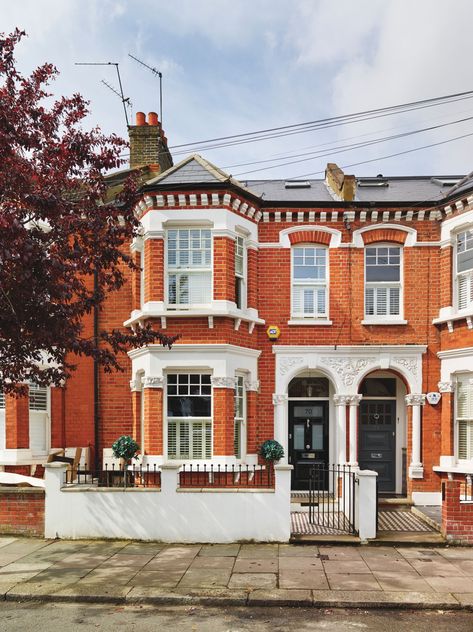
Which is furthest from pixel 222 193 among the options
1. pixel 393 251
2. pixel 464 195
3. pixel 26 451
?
pixel 26 451

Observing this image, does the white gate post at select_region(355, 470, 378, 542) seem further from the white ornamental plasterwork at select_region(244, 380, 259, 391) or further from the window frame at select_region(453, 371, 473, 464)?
the white ornamental plasterwork at select_region(244, 380, 259, 391)

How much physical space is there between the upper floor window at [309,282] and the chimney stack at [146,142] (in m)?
4.65

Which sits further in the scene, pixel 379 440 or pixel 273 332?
pixel 379 440

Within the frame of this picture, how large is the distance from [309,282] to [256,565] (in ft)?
22.9

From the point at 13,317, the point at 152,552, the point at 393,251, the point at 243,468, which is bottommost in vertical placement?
the point at 152,552

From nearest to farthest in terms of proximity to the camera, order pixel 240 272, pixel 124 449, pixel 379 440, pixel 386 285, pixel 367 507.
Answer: pixel 367 507
pixel 124 449
pixel 240 272
pixel 386 285
pixel 379 440

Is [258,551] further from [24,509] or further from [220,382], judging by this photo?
[24,509]

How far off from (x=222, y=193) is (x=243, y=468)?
19.4ft

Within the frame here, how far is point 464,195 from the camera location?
1289cm

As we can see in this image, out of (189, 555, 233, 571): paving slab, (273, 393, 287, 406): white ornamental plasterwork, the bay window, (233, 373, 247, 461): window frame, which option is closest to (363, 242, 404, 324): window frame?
(273, 393, 287, 406): white ornamental plasterwork

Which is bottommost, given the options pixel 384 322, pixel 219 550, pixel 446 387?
pixel 219 550

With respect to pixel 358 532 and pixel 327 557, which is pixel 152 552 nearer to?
pixel 327 557

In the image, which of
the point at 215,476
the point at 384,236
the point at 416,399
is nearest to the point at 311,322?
the point at 384,236

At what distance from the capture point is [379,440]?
14062 mm
